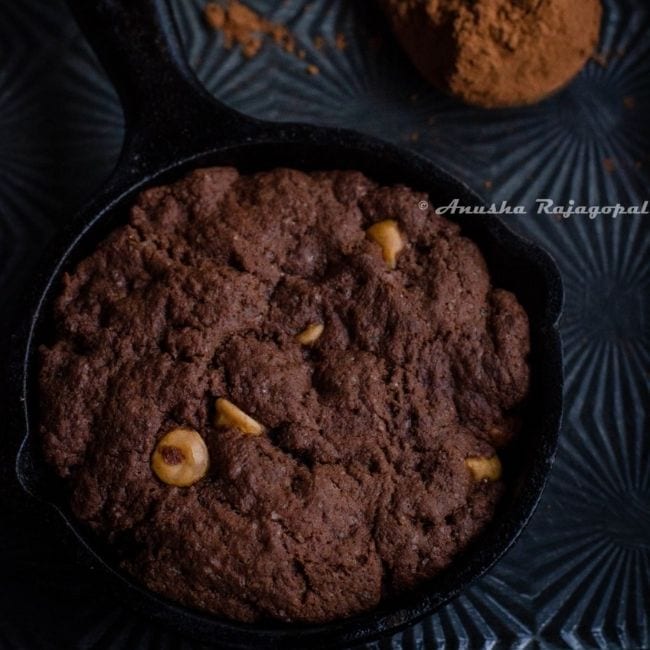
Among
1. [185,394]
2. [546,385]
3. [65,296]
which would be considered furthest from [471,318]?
[65,296]

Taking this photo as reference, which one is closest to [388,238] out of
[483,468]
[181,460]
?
[483,468]

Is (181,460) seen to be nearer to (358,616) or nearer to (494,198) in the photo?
(358,616)

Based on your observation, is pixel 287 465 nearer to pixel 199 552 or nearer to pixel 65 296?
pixel 199 552

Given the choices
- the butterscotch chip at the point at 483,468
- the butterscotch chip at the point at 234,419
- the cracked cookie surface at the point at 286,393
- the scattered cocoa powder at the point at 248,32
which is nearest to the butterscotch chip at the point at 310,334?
the cracked cookie surface at the point at 286,393

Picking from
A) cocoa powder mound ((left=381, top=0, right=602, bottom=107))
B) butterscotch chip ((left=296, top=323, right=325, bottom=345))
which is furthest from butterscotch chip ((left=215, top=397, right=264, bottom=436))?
cocoa powder mound ((left=381, top=0, right=602, bottom=107))

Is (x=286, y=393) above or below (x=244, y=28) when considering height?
below
